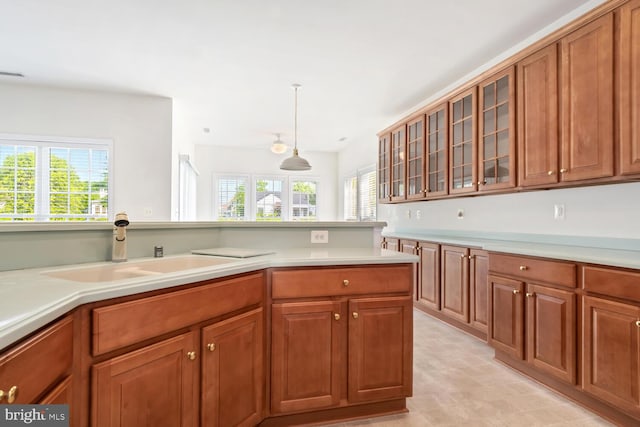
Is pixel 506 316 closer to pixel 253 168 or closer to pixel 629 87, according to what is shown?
pixel 629 87

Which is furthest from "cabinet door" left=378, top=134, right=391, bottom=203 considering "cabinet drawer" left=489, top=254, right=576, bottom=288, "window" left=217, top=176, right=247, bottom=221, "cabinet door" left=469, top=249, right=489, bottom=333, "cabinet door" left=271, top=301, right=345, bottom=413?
"window" left=217, top=176, right=247, bottom=221

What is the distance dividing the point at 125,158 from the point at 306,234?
3200mm

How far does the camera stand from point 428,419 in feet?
5.90

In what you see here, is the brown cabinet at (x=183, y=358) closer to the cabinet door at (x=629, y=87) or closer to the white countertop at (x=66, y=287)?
the white countertop at (x=66, y=287)

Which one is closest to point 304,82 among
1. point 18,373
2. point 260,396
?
point 260,396

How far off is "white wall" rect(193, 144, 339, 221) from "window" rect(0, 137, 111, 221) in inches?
123

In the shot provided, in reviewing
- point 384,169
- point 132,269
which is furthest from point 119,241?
point 384,169

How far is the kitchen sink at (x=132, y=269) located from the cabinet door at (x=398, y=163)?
3.10m

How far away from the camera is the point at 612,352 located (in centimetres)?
170

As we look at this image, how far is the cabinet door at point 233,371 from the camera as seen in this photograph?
4.36 ft

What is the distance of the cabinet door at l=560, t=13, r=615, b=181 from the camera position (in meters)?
1.96

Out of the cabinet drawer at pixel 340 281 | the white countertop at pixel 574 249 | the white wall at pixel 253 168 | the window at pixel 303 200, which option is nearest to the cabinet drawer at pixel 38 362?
the cabinet drawer at pixel 340 281

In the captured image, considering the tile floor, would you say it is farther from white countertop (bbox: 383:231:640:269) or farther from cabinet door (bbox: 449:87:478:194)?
cabinet door (bbox: 449:87:478:194)

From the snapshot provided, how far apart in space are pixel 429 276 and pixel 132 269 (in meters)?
2.89
